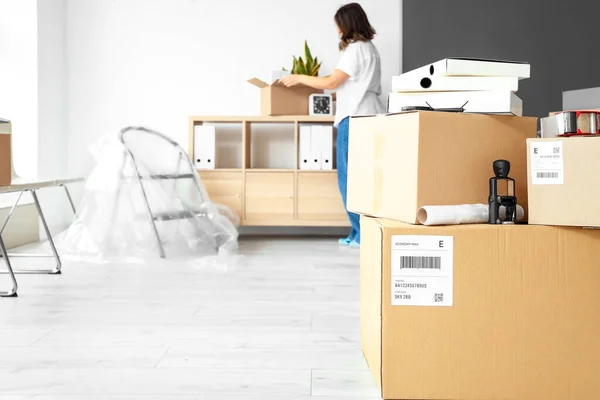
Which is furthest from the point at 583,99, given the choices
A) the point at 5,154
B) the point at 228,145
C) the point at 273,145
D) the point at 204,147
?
the point at 228,145

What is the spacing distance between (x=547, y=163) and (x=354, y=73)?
2.54 metres

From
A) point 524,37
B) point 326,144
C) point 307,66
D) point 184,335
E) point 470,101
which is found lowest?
point 184,335

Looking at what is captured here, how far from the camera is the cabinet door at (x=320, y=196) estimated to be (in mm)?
4238

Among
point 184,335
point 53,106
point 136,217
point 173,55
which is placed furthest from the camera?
point 173,55

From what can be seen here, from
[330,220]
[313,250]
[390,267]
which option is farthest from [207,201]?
[390,267]

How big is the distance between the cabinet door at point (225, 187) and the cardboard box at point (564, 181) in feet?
10.1

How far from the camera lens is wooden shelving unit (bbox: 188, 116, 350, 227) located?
424 cm

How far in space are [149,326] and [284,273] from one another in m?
1.06

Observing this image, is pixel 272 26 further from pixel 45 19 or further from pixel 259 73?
pixel 45 19

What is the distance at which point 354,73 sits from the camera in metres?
3.73

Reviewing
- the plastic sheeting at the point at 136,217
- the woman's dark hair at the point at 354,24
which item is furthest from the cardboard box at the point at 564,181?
the woman's dark hair at the point at 354,24

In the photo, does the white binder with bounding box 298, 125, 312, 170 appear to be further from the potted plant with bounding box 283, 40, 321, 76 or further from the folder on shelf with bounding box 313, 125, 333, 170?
the potted plant with bounding box 283, 40, 321, 76

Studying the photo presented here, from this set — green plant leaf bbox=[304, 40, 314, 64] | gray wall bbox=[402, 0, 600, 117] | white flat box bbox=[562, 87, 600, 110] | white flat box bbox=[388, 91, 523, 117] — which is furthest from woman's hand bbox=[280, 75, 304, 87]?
white flat box bbox=[388, 91, 523, 117]

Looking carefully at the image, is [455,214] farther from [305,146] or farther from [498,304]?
[305,146]
